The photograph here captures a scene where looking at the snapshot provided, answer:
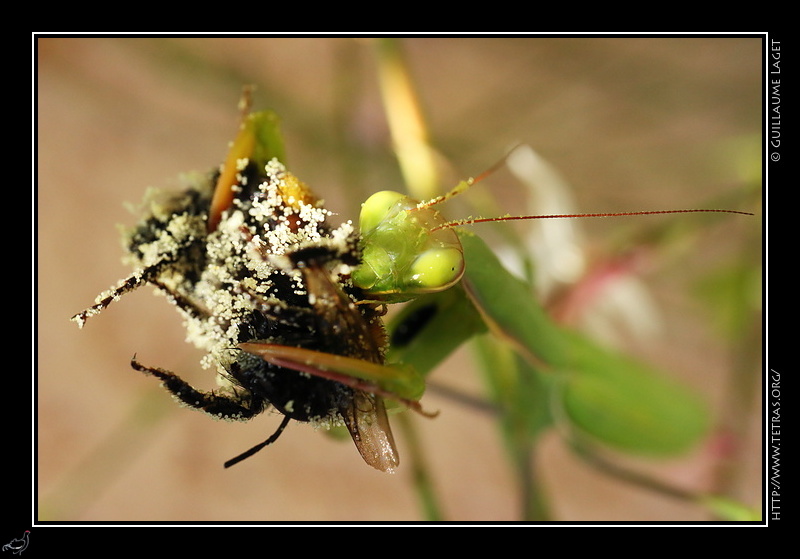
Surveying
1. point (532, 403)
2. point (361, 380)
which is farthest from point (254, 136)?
point (532, 403)

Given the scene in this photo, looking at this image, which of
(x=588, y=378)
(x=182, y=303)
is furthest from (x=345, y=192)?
(x=182, y=303)

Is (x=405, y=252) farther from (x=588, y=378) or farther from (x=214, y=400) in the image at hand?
(x=588, y=378)

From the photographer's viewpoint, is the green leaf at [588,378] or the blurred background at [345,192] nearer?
the green leaf at [588,378]

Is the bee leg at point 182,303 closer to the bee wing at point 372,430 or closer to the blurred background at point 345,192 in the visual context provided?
the bee wing at point 372,430
